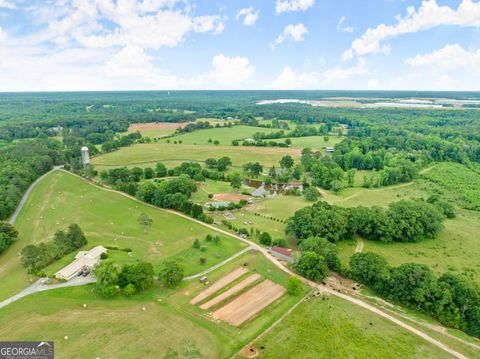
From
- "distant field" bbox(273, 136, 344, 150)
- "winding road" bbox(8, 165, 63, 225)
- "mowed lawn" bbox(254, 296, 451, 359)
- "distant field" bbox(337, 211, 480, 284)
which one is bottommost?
"mowed lawn" bbox(254, 296, 451, 359)

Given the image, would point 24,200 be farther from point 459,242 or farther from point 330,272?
point 459,242

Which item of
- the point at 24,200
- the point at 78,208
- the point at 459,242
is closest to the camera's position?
the point at 459,242

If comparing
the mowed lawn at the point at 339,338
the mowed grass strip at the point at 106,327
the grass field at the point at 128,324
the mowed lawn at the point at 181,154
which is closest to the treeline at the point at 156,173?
the mowed lawn at the point at 181,154

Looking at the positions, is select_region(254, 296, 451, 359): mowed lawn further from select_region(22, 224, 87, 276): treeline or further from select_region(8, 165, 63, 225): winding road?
select_region(8, 165, 63, 225): winding road

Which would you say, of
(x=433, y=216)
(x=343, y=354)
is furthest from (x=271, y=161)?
(x=343, y=354)

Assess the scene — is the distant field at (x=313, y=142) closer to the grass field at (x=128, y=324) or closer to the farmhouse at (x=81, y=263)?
the farmhouse at (x=81, y=263)

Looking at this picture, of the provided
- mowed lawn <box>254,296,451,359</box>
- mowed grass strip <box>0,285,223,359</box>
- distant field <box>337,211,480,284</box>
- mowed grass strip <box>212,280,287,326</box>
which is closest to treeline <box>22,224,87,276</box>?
mowed grass strip <box>0,285,223,359</box>
